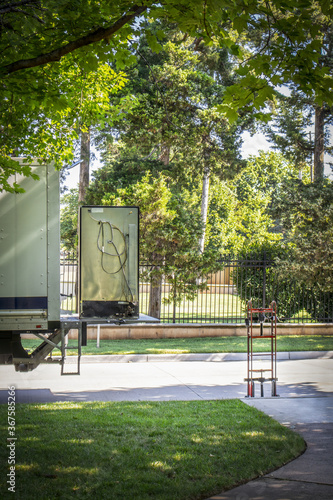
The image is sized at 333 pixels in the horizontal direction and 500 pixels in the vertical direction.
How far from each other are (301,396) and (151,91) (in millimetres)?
13258

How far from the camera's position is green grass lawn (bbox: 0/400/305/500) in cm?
495

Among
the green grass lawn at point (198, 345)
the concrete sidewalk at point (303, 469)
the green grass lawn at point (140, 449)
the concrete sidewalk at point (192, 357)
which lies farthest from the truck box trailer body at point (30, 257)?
the green grass lawn at point (198, 345)

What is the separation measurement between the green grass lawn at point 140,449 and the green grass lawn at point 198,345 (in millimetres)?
5866

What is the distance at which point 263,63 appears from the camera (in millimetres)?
5602

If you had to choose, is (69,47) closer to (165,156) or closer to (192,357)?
(192,357)

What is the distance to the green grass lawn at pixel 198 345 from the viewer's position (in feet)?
47.0

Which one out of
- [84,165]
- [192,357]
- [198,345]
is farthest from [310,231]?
[84,165]

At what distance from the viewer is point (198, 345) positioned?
51.6 feet

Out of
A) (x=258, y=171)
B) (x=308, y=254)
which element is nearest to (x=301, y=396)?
(x=308, y=254)

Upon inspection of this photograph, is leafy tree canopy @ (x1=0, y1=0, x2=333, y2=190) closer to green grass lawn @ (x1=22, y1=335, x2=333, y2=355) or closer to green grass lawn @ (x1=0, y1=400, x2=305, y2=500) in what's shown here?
green grass lawn @ (x1=0, y1=400, x2=305, y2=500)

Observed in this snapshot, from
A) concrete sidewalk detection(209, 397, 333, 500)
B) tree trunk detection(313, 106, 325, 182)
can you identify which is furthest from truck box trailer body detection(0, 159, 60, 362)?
tree trunk detection(313, 106, 325, 182)

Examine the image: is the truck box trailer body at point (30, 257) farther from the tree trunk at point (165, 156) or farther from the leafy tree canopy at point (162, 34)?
the tree trunk at point (165, 156)

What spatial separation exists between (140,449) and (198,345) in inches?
385

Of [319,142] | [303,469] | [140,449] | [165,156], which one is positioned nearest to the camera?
[303,469]
